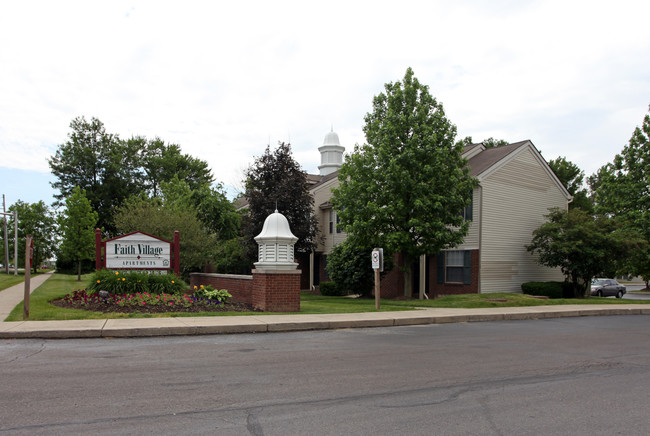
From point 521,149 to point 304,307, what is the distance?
16044 millimetres

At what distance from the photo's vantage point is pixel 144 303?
14.4 meters

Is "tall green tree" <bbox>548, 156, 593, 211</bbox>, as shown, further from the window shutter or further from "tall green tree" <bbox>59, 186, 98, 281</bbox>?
"tall green tree" <bbox>59, 186, 98, 281</bbox>

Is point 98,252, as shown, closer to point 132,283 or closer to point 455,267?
point 132,283

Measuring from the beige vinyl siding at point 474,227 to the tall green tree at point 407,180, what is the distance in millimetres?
2427

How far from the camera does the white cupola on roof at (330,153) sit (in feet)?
137

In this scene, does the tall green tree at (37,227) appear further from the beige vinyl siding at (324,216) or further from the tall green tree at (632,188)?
the tall green tree at (632,188)

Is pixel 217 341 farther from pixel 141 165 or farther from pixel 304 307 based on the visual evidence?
pixel 141 165

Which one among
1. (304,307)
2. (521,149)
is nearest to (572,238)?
(521,149)

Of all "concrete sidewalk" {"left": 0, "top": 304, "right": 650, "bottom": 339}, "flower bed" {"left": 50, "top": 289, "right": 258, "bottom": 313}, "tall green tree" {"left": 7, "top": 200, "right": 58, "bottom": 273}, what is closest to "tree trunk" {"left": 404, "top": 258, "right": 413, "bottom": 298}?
"concrete sidewalk" {"left": 0, "top": 304, "right": 650, "bottom": 339}

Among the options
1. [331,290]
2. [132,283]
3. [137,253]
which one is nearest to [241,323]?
[132,283]

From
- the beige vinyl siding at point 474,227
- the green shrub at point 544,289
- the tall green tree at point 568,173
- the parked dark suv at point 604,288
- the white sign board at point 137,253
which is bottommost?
the parked dark suv at point 604,288

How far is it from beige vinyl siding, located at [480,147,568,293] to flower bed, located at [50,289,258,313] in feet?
46.0

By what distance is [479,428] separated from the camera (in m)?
5.09

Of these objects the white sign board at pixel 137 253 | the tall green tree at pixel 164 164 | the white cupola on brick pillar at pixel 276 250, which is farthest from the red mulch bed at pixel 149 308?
the tall green tree at pixel 164 164
